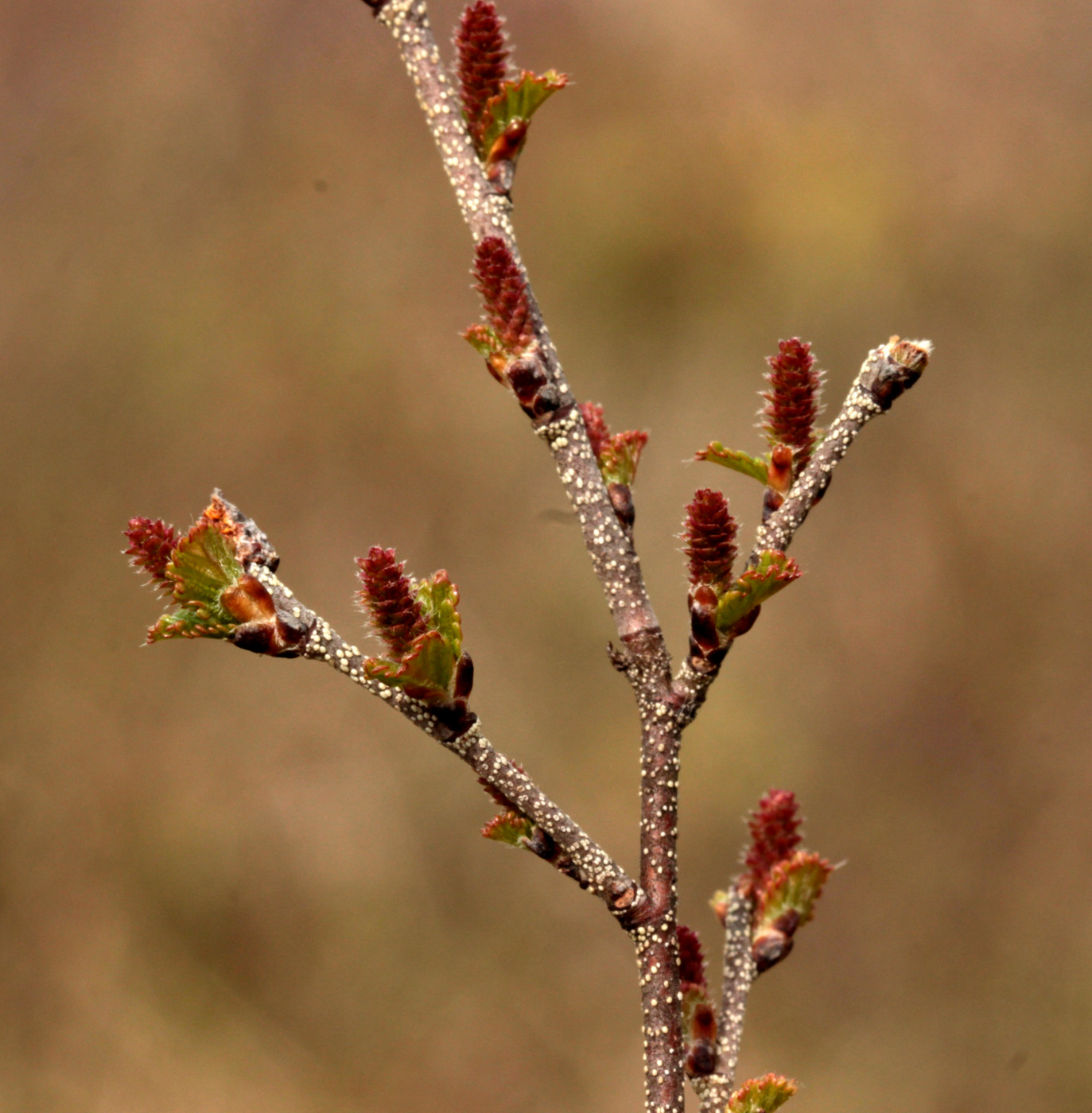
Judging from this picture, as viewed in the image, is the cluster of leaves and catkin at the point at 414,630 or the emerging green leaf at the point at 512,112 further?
the emerging green leaf at the point at 512,112

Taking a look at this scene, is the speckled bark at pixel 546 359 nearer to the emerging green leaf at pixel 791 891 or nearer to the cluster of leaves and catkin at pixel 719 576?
the cluster of leaves and catkin at pixel 719 576

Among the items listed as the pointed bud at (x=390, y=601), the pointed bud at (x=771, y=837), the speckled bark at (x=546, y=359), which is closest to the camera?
the pointed bud at (x=390, y=601)

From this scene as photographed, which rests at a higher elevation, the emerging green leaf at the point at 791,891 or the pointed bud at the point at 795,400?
the pointed bud at the point at 795,400

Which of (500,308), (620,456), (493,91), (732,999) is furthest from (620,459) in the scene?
(732,999)

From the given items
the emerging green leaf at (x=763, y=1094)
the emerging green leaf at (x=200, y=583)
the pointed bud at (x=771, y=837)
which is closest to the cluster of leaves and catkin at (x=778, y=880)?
the pointed bud at (x=771, y=837)

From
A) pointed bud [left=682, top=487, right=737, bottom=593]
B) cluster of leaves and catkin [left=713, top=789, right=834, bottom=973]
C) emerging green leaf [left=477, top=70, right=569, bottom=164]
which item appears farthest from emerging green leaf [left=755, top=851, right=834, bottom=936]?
emerging green leaf [left=477, top=70, right=569, bottom=164]
